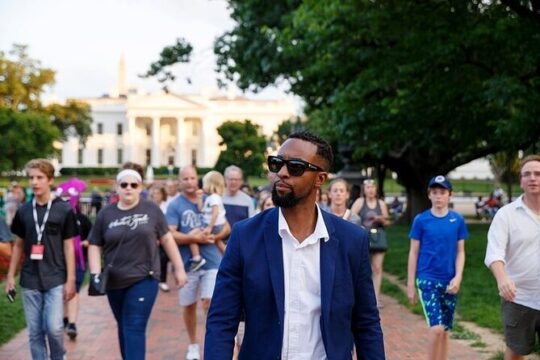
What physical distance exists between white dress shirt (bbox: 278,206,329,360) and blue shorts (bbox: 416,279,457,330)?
11.5ft

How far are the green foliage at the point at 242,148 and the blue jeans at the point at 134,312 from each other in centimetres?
5298

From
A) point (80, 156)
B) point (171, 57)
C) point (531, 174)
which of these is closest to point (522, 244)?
point (531, 174)

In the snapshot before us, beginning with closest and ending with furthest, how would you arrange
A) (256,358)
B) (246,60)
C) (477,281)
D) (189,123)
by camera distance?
(256,358) → (477,281) → (246,60) → (189,123)

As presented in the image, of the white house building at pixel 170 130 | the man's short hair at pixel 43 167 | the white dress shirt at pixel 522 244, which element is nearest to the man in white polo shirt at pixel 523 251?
the white dress shirt at pixel 522 244

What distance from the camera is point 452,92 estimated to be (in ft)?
51.2

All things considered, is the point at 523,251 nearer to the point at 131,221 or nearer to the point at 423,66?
the point at 131,221

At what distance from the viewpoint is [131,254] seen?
6.17m

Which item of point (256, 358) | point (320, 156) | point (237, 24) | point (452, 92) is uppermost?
point (237, 24)

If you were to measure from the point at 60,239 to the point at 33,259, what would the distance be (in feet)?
0.83

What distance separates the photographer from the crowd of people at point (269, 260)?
3.20m

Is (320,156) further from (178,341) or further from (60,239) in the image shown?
(178,341)

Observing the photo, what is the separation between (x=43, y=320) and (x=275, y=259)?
3.51m

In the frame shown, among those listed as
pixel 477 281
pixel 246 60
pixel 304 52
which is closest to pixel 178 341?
pixel 477 281

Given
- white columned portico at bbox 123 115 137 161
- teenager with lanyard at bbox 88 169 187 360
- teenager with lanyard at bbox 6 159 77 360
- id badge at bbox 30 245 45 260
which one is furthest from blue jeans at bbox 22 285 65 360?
white columned portico at bbox 123 115 137 161
